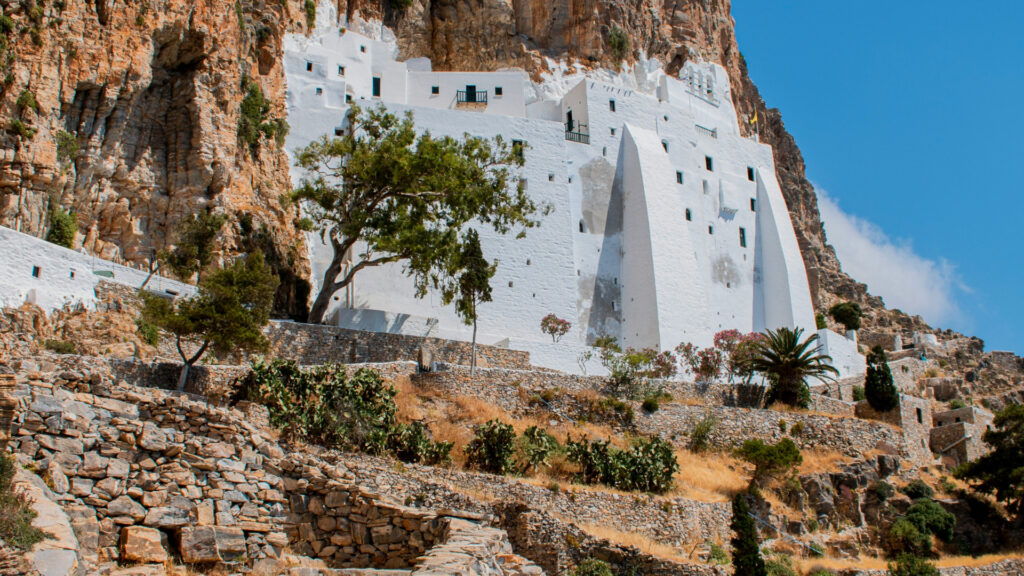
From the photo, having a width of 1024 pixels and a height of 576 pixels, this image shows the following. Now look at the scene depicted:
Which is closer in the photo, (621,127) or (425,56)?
(621,127)

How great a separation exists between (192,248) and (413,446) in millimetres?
11554

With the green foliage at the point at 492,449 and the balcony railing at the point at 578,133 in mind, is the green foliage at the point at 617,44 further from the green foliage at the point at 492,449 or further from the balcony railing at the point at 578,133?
the green foliage at the point at 492,449

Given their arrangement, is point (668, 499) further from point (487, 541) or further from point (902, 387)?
point (902, 387)

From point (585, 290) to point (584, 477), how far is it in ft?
61.2

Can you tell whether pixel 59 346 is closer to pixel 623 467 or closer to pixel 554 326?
pixel 623 467

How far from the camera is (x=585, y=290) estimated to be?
37625 mm

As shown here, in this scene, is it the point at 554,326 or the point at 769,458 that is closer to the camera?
the point at 769,458

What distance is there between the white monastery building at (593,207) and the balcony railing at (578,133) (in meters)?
0.09

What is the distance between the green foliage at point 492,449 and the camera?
1809cm

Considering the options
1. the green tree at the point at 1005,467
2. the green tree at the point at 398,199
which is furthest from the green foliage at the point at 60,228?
the green tree at the point at 1005,467

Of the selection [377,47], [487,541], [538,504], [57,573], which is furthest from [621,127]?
[57,573]

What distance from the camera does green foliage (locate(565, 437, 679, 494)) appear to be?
19.5 metres

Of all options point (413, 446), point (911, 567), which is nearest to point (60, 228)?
point (413, 446)

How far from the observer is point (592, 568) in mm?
14781
